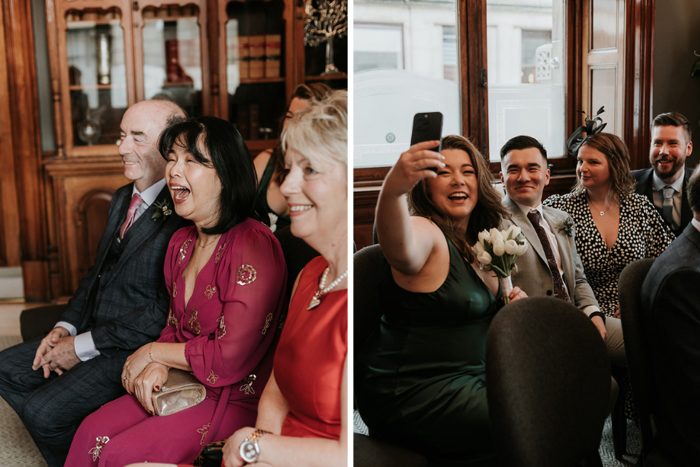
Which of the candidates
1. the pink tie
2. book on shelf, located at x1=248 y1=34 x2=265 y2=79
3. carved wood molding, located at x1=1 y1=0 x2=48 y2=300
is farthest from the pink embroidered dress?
book on shelf, located at x1=248 y1=34 x2=265 y2=79

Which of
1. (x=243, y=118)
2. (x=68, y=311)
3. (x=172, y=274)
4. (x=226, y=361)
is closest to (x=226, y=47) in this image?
(x=243, y=118)

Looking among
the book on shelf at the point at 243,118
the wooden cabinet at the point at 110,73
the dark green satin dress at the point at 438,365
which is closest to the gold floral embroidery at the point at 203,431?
the dark green satin dress at the point at 438,365

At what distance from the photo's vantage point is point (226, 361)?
0.66 meters

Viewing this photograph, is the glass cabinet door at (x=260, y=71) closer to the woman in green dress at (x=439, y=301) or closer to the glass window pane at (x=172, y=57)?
the woman in green dress at (x=439, y=301)

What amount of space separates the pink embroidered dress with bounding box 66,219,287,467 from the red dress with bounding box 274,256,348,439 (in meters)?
0.05

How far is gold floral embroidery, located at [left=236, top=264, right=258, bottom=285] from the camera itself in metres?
0.67

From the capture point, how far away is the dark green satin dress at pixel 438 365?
70 centimetres

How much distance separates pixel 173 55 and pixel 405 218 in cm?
251

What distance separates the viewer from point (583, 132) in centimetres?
79

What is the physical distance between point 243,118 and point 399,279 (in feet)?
3.31

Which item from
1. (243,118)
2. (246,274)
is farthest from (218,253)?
(243,118)

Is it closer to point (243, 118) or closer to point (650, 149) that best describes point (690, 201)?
point (650, 149)

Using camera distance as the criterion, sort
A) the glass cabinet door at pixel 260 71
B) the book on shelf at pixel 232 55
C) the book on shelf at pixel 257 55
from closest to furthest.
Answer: the glass cabinet door at pixel 260 71 < the book on shelf at pixel 257 55 < the book on shelf at pixel 232 55

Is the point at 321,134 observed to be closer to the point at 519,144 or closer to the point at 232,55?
the point at 519,144
